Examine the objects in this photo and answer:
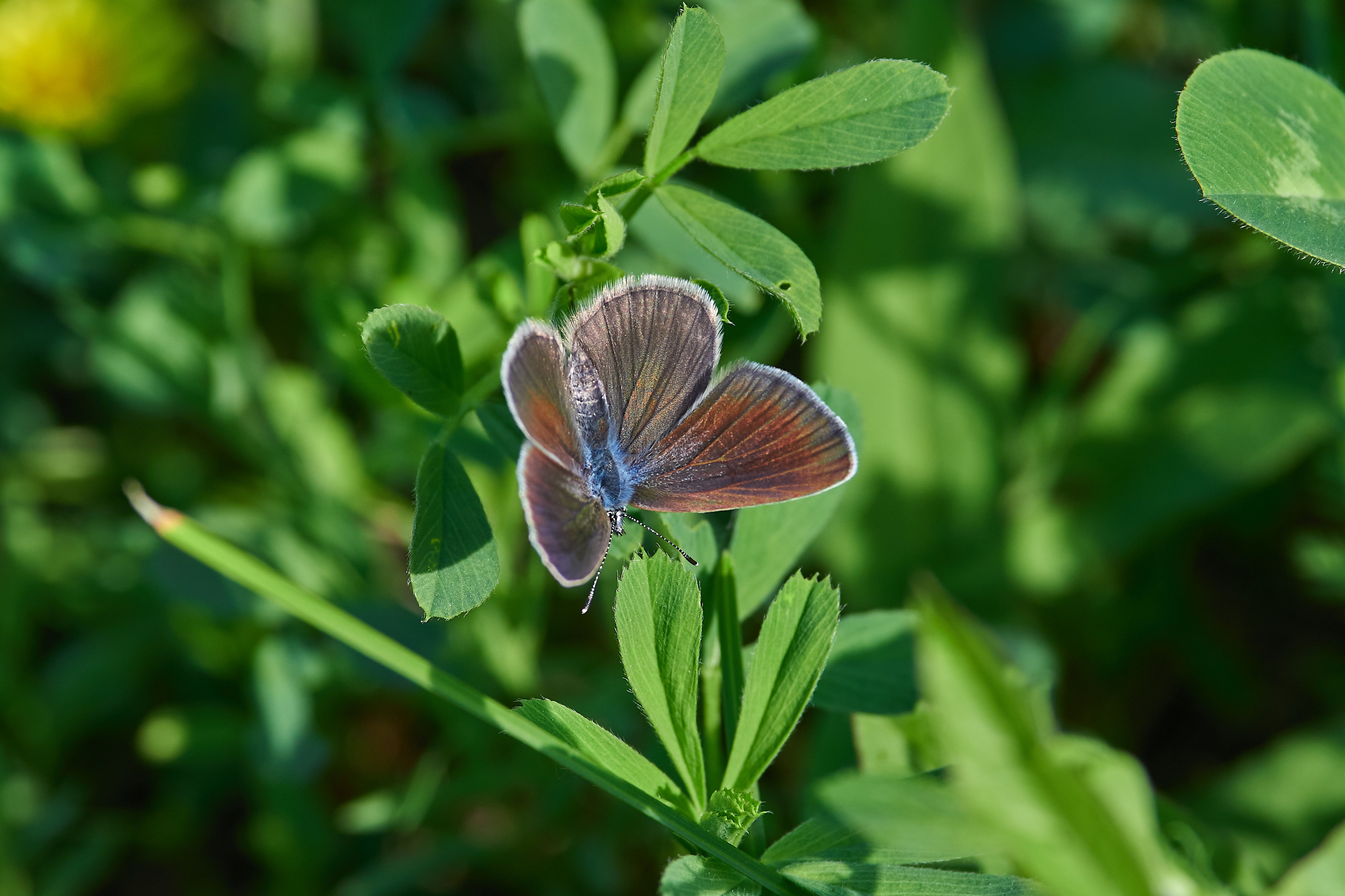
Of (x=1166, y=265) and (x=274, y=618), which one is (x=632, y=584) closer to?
(x=274, y=618)

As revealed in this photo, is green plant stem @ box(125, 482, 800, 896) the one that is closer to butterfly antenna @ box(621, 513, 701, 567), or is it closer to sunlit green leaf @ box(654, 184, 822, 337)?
butterfly antenna @ box(621, 513, 701, 567)

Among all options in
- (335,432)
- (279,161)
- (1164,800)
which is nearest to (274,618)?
(335,432)

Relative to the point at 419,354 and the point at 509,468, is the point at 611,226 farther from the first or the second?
the point at 509,468

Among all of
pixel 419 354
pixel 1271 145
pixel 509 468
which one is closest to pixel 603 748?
pixel 419 354

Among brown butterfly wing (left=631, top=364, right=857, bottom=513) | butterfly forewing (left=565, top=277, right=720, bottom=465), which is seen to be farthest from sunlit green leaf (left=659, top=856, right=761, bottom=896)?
butterfly forewing (left=565, top=277, right=720, bottom=465)

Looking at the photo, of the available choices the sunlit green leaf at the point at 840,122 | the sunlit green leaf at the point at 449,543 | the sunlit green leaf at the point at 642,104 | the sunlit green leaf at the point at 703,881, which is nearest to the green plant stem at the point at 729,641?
the sunlit green leaf at the point at 703,881

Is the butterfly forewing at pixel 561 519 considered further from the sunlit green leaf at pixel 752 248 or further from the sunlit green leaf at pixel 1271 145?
the sunlit green leaf at pixel 1271 145
